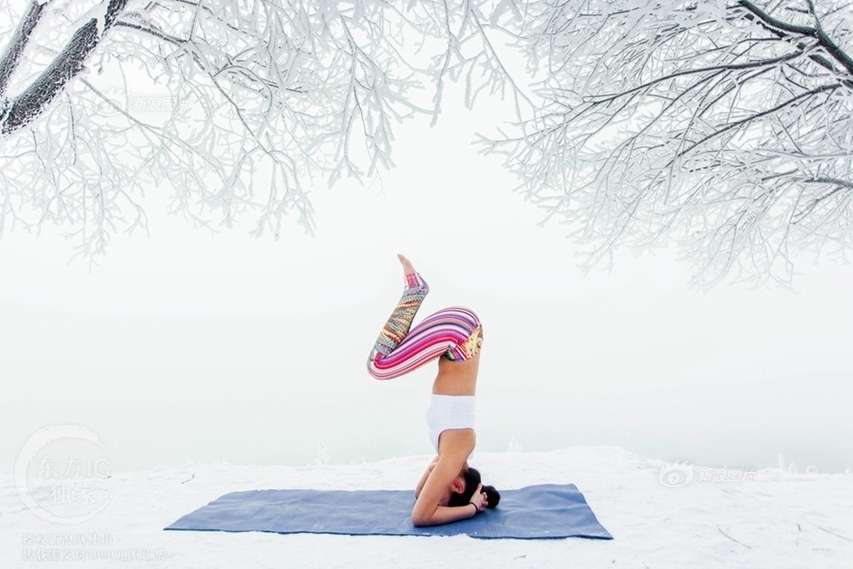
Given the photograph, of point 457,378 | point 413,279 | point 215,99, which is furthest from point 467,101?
point 215,99

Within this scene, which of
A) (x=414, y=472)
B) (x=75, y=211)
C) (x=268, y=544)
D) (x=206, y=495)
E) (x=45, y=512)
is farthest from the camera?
(x=75, y=211)

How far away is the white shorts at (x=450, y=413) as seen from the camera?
347 centimetres

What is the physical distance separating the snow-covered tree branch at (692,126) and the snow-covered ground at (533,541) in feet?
5.47

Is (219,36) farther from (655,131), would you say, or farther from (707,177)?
(707,177)

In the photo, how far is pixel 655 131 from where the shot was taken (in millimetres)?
4707

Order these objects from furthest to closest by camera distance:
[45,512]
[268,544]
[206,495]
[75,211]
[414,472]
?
[75,211] < [414,472] < [206,495] < [45,512] < [268,544]

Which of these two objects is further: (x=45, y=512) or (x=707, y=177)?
(x=707, y=177)

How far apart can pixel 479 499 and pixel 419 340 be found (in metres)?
1.01

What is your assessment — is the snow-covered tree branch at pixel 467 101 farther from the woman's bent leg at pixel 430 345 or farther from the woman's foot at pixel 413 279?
the woman's bent leg at pixel 430 345

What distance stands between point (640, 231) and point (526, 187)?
5.61 ft

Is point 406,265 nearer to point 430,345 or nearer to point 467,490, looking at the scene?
point 430,345

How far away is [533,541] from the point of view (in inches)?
119

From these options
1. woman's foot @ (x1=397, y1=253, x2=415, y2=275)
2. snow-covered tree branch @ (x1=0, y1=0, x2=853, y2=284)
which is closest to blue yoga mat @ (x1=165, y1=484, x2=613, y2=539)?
woman's foot @ (x1=397, y1=253, x2=415, y2=275)

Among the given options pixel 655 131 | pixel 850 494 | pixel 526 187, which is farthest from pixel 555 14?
pixel 850 494
